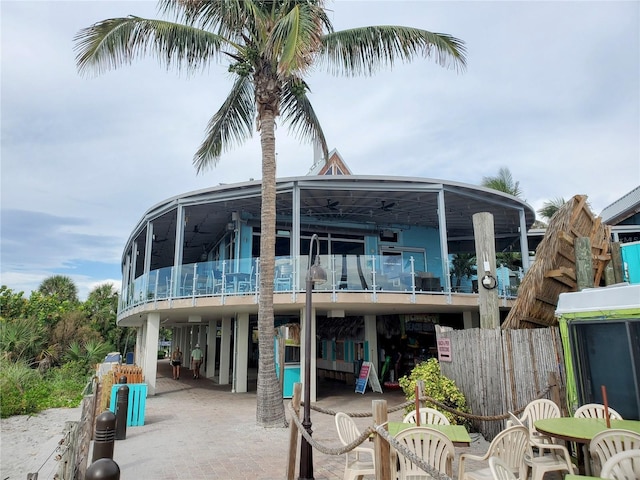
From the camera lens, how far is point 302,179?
1341 centimetres

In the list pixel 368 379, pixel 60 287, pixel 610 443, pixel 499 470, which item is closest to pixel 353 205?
pixel 368 379

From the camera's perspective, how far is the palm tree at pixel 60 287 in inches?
1705

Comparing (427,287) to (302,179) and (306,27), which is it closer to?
(302,179)

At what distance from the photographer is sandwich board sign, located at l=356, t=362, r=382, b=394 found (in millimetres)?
15070

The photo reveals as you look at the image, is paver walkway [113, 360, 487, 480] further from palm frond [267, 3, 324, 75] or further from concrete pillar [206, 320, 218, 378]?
concrete pillar [206, 320, 218, 378]

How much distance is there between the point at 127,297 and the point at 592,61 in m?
18.7

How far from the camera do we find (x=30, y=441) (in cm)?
1074

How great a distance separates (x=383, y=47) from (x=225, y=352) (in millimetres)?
13768

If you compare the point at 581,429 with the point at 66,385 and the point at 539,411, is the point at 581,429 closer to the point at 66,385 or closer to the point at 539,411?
the point at 539,411

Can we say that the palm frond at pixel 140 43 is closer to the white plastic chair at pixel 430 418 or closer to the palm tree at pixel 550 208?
the white plastic chair at pixel 430 418

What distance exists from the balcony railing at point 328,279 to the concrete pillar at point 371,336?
190 inches

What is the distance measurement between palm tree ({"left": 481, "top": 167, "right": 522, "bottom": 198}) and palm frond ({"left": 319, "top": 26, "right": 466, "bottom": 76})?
68.1 ft

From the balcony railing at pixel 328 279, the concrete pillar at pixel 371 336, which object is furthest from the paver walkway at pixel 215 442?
the balcony railing at pixel 328 279

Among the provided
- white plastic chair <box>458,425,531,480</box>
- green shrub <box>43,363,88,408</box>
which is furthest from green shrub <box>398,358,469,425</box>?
green shrub <box>43,363,88,408</box>
